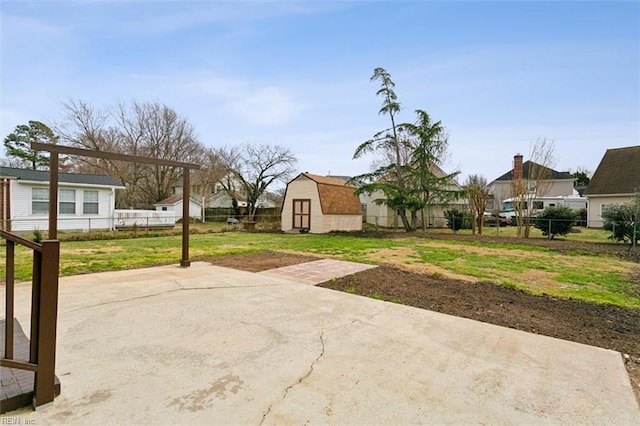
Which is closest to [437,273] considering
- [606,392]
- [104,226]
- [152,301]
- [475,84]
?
[606,392]

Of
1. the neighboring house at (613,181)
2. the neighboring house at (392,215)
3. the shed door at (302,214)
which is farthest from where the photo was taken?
the neighboring house at (392,215)

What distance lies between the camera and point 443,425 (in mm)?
1905

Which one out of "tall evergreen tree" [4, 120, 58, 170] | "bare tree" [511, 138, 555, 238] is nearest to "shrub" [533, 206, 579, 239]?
"bare tree" [511, 138, 555, 238]

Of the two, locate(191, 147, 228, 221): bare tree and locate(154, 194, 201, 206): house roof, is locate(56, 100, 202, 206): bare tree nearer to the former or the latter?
locate(191, 147, 228, 221): bare tree

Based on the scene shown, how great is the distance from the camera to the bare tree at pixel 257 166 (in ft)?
91.7

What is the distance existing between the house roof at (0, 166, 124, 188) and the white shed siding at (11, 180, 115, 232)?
286mm

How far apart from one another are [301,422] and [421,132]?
1677 cm

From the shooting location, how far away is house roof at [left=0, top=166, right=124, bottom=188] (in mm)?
15102

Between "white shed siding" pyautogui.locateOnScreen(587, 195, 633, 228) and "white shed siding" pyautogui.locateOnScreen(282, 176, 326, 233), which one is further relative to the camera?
"white shed siding" pyautogui.locateOnScreen(587, 195, 633, 228)

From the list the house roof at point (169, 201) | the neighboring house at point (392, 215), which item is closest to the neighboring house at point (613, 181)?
the neighboring house at point (392, 215)

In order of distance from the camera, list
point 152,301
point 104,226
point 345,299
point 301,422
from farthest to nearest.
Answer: point 104,226 → point 345,299 → point 152,301 → point 301,422

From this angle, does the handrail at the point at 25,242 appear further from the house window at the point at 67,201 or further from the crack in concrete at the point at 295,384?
the house window at the point at 67,201

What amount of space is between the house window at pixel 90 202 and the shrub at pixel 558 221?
2326cm

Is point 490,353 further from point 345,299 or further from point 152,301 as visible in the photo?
point 152,301
